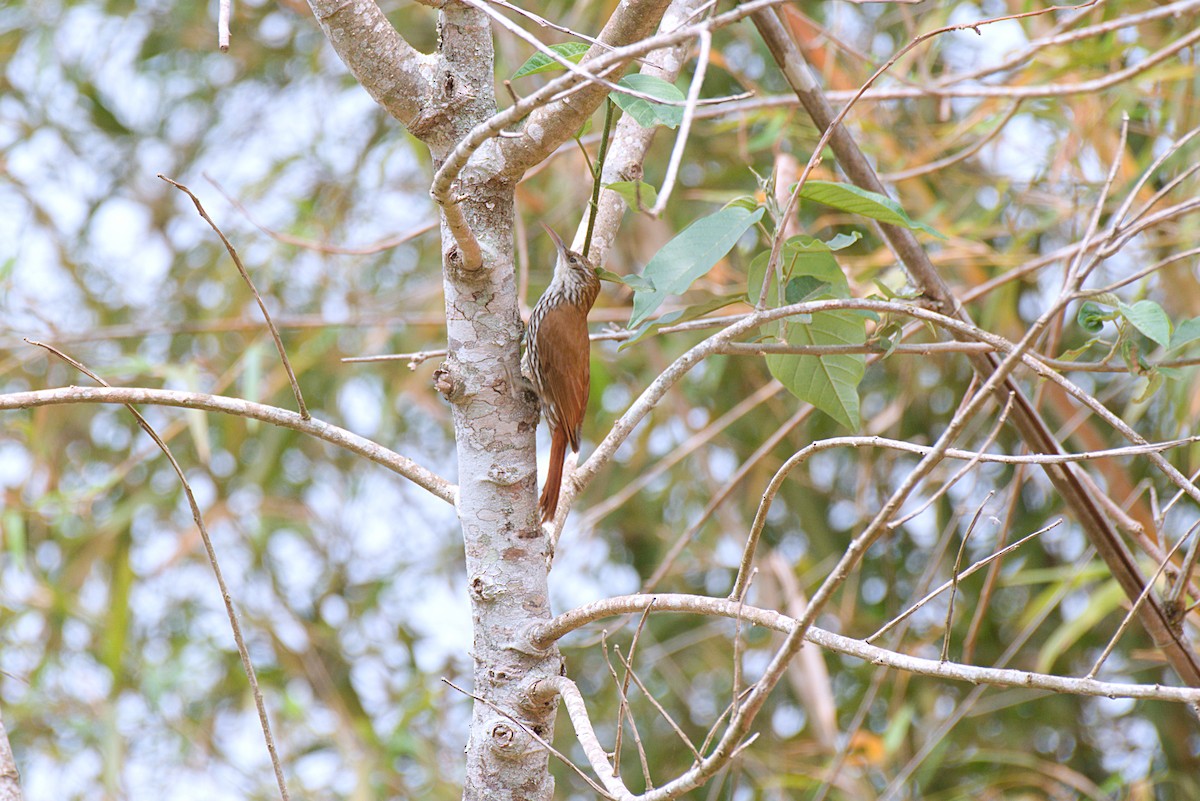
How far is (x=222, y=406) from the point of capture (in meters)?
1.09

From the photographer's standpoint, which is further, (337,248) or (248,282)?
(337,248)

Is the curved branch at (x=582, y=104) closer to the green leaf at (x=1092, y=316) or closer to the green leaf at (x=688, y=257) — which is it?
the green leaf at (x=688, y=257)

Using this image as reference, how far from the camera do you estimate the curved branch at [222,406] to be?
40.9 inches

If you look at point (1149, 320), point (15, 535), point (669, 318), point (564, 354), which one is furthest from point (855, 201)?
point (15, 535)

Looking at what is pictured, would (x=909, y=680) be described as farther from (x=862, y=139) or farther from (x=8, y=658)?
(x=8, y=658)

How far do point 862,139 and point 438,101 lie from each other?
1988mm

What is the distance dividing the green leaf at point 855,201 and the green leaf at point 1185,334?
1.05ft

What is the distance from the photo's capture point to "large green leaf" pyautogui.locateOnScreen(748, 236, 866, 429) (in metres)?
1.26

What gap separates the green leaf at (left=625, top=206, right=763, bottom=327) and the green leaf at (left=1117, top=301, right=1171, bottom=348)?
17.9 inches

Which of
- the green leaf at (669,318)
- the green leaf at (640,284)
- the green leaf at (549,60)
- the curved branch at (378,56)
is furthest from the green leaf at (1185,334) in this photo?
the curved branch at (378,56)

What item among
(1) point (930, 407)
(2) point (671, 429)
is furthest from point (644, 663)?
(1) point (930, 407)

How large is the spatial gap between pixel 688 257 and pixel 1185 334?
0.65 m

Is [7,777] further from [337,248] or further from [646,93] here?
[337,248]

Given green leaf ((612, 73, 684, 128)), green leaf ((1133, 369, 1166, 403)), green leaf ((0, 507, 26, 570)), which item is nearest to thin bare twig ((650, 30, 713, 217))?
green leaf ((612, 73, 684, 128))
